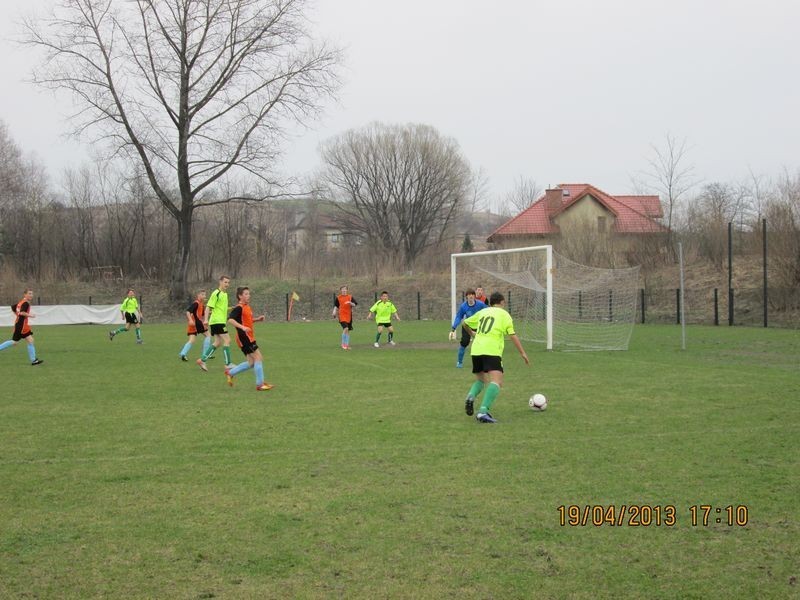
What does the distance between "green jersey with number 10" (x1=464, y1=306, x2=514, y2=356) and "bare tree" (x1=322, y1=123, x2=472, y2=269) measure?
4981 cm

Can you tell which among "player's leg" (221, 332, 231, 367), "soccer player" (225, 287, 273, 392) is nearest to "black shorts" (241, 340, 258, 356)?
"soccer player" (225, 287, 273, 392)

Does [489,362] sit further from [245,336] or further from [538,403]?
[245,336]

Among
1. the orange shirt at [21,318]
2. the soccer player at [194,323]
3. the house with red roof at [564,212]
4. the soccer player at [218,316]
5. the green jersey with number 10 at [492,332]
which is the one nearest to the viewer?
the green jersey with number 10 at [492,332]

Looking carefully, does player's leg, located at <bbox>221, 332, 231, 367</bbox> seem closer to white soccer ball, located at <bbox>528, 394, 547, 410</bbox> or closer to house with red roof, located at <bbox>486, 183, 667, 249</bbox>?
white soccer ball, located at <bbox>528, 394, 547, 410</bbox>

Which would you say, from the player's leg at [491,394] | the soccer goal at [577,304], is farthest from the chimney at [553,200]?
the player's leg at [491,394]

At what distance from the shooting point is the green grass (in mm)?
4848

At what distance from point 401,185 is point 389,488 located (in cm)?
5504

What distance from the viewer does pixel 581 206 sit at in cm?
5531

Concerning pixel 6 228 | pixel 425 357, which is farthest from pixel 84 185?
pixel 425 357

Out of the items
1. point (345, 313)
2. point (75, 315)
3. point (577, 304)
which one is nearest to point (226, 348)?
point (345, 313)

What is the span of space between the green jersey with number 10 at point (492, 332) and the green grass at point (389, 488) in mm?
949

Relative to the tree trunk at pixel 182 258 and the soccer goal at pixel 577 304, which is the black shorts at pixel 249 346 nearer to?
the soccer goal at pixel 577 304

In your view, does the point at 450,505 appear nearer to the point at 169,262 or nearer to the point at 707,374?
the point at 707,374

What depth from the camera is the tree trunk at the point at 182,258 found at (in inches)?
1743
